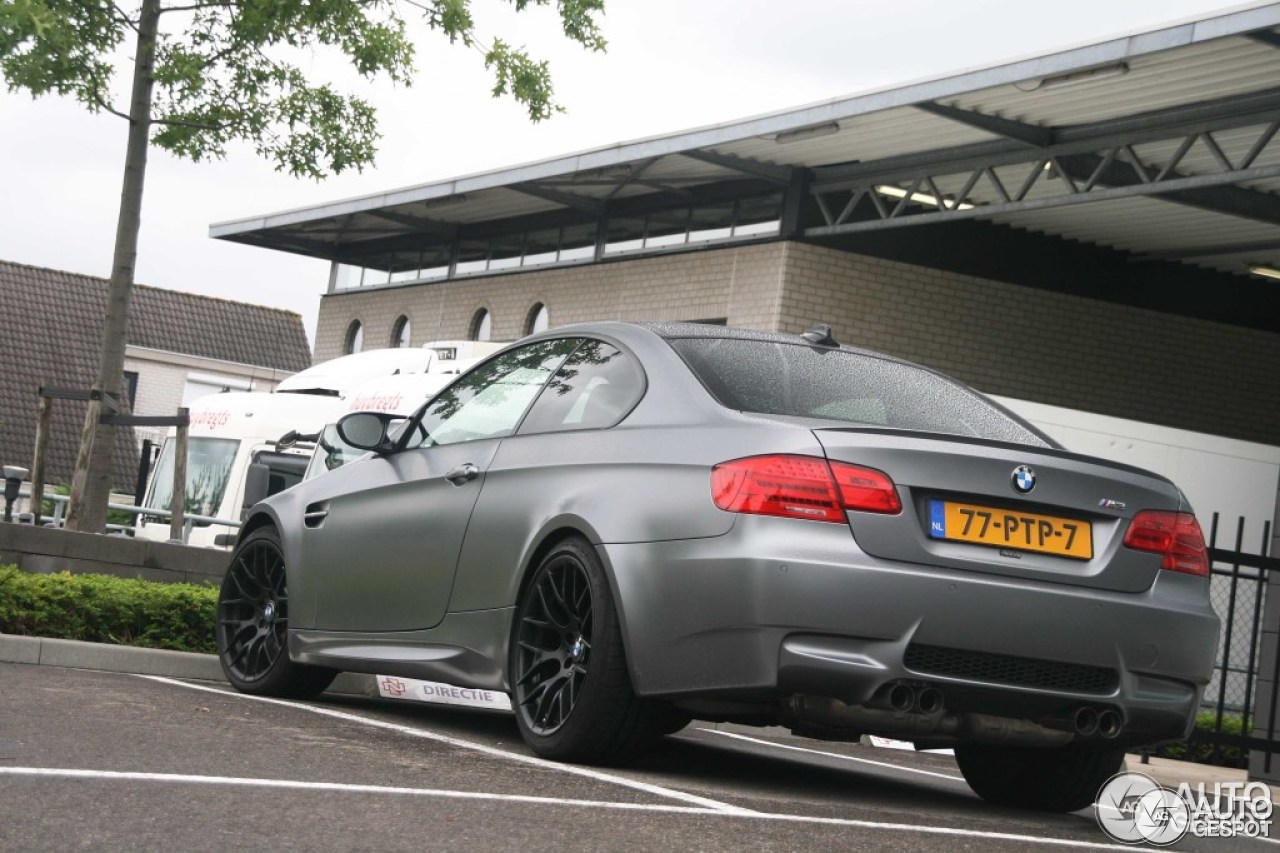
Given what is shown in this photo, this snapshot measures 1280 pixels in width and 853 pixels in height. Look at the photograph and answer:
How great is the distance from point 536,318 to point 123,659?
1805 centimetres

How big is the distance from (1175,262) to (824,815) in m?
20.3

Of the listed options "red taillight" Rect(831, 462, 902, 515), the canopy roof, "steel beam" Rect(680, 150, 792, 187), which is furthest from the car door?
"steel beam" Rect(680, 150, 792, 187)

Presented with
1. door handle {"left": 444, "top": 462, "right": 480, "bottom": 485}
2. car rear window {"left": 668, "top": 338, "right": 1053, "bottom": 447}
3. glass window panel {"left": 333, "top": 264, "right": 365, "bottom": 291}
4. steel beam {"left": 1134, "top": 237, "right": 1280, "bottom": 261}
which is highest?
steel beam {"left": 1134, "top": 237, "right": 1280, "bottom": 261}

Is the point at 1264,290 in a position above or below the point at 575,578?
above

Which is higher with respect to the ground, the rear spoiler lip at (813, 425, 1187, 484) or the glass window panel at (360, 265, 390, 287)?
the glass window panel at (360, 265, 390, 287)

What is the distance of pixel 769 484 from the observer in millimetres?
5508

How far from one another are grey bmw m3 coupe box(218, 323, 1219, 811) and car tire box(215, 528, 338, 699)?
4.03ft

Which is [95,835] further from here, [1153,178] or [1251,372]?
[1251,372]

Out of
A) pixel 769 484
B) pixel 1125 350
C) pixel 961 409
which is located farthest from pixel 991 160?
pixel 769 484

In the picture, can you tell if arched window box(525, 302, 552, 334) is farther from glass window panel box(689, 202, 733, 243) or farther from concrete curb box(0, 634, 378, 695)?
concrete curb box(0, 634, 378, 695)

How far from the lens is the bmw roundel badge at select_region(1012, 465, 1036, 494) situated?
5625mm

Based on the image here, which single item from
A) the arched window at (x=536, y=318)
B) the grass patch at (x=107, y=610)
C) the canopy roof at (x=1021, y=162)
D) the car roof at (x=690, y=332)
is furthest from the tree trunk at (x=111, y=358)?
the arched window at (x=536, y=318)

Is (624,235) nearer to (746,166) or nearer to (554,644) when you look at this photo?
(746,166)

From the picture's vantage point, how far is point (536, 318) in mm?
26969
